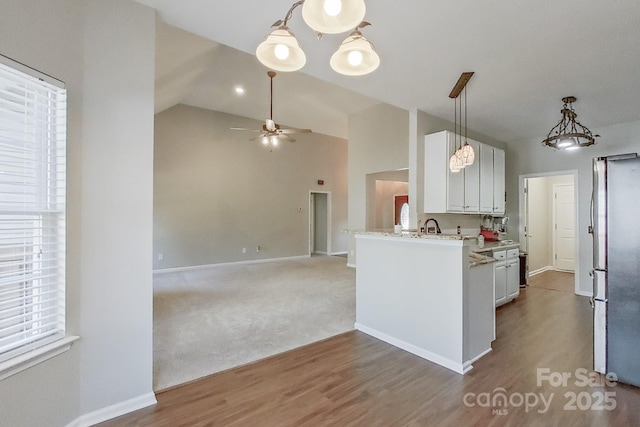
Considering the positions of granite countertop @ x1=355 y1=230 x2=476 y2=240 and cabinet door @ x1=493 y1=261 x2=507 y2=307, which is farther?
cabinet door @ x1=493 y1=261 x2=507 y2=307

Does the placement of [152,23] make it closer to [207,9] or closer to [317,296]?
[207,9]

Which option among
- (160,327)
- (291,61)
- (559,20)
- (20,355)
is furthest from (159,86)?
(559,20)

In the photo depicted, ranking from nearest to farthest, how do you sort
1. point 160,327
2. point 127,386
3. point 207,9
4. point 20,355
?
point 20,355 → point 127,386 → point 207,9 → point 160,327

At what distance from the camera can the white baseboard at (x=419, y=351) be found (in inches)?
97.5

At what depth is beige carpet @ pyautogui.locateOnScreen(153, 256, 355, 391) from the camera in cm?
268

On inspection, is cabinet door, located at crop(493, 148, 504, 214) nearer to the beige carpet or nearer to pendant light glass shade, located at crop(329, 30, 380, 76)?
the beige carpet

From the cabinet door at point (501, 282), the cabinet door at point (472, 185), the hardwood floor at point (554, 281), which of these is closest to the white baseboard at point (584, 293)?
the hardwood floor at point (554, 281)

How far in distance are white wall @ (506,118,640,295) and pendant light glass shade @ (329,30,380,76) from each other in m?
5.36

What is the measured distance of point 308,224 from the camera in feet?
28.9

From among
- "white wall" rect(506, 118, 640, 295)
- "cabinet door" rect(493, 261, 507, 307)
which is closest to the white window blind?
"cabinet door" rect(493, 261, 507, 307)

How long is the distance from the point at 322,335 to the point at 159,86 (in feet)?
14.3

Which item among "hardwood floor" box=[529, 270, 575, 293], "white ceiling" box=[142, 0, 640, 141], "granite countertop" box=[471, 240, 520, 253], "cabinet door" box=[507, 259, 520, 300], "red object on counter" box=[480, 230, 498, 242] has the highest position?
"white ceiling" box=[142, 0, 640, 141]

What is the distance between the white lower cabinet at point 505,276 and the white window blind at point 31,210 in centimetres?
470

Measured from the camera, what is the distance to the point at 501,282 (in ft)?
13.8
